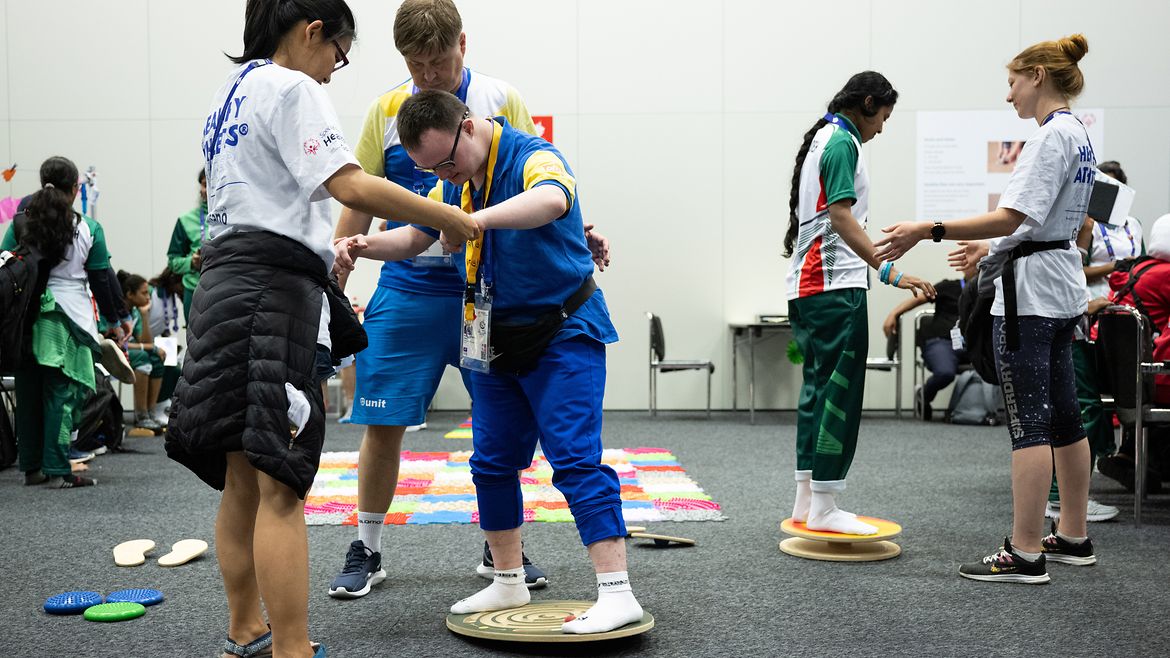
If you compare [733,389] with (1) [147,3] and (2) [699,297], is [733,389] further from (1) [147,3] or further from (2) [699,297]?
(1) [147,3]

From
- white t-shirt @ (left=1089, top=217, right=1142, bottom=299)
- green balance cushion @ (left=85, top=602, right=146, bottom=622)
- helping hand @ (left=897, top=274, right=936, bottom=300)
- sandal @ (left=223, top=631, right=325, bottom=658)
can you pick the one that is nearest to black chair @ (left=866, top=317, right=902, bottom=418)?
white t-shirt @ (left=1089, top=217, right=1142, bottom=299)

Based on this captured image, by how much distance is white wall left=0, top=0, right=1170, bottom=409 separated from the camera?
26.6 feet

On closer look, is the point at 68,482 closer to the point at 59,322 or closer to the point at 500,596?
the point at 59,322

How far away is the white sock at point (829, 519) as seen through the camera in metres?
3.11

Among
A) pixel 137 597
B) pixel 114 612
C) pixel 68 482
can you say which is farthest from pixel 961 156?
pixel 114 612

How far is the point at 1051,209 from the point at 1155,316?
1511mm

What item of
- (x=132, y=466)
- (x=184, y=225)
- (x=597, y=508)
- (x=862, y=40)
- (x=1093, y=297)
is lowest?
(x=132, y=466)

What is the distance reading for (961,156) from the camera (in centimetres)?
811

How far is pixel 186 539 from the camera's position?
3.41 m

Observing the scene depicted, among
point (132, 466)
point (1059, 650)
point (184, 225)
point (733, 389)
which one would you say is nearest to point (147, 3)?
point (184, 225)

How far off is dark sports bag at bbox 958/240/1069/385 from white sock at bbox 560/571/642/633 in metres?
1.35

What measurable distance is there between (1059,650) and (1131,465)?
240 cm

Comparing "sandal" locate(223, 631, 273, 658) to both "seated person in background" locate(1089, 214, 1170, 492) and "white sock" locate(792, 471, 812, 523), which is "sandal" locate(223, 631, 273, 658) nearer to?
"white sock" locate(792, 471, 812, 523)

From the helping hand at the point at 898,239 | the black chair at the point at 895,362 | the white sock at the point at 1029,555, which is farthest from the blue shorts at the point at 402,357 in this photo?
the black chair at the point at 895,362
